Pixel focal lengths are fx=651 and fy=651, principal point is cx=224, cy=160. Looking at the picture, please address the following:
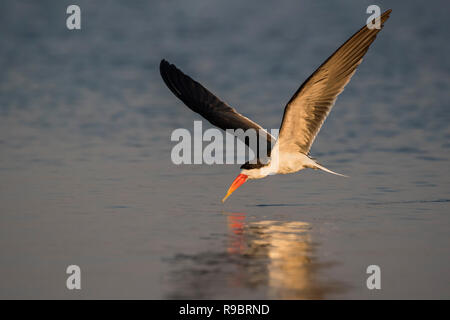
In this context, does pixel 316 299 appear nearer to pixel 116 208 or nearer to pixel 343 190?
pixel 116 208

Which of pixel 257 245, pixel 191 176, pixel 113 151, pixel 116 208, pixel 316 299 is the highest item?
pixel 113 151

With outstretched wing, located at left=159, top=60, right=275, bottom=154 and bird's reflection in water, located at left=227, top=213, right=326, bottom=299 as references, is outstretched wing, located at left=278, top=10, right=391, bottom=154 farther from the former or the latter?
bird's reflection in water, located at left=227, top=213, right=326, bottom=299

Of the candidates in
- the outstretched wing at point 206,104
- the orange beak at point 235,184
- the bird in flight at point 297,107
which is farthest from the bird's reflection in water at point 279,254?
the outstretched wing at point 206,104

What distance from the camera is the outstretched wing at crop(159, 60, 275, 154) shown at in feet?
26.3

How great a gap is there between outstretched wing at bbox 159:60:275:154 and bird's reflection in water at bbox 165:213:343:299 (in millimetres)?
2211

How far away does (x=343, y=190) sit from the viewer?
25.9ft

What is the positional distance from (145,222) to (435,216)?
2.88m

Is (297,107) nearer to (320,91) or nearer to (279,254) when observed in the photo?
(320,91)

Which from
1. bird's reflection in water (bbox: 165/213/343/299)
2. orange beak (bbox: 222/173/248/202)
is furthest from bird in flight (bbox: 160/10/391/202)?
bird's reflection in water (bbox: 165/213/343/299)

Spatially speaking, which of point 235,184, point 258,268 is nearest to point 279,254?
point 258,268

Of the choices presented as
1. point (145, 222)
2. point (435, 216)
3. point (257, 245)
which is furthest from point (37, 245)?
point (435, 216)

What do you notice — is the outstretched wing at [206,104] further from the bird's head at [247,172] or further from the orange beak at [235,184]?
the orange beak at [235,184]

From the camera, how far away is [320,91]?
22.8 feet

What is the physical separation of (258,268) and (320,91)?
8.95 ft
